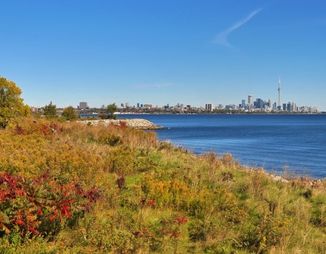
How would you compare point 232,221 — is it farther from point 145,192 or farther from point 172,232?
point 145,192

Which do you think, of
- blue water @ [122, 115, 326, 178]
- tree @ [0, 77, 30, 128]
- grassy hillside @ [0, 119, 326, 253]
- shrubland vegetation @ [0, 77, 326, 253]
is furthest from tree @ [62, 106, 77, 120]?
grassy hillside @ [0, 119, 326, 253]

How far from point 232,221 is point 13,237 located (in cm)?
500

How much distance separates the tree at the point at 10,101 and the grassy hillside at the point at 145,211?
22.3 meters

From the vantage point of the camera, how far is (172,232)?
9477 mm

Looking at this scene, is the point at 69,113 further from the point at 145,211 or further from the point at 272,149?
the point at 145,211

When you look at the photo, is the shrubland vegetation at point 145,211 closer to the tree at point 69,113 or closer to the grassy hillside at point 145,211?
the grassy hillside at point 145,211

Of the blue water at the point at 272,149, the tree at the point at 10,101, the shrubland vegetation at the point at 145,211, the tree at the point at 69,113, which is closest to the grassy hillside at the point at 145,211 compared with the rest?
the shrubland vegetation at the point at 145,211

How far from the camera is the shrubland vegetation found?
8.57m

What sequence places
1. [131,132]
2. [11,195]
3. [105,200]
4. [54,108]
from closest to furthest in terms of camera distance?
1. [11,195]
2. [105,200]
3. [131,132]
4. [54,108]

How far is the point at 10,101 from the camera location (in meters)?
38.7

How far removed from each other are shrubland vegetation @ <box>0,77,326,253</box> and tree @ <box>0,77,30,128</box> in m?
22.2

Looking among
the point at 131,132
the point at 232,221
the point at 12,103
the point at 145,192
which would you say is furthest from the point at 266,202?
the point at 12,103

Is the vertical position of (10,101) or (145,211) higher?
(10,101)

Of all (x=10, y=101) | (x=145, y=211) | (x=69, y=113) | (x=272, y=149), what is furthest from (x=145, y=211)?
(x=69, y=113)
